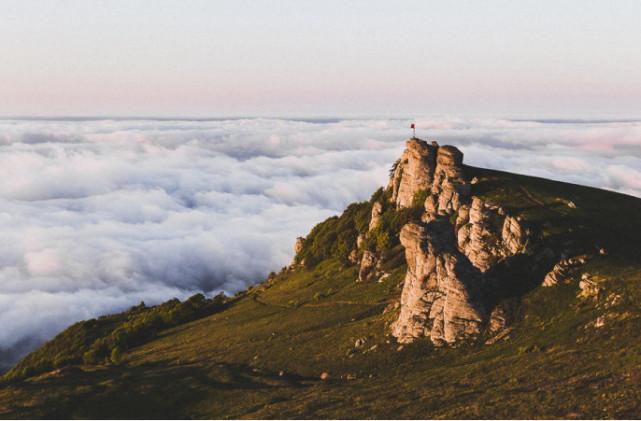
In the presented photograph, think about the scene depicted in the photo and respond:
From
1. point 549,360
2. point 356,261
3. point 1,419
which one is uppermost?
point 549,360

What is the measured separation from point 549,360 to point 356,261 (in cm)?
9533

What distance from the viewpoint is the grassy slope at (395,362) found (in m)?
66.6

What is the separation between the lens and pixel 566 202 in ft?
420

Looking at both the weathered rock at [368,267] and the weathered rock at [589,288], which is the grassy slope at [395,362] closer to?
the weathered rock at [589,288]

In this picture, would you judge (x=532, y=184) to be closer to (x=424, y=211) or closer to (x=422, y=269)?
(x=424, y=211)

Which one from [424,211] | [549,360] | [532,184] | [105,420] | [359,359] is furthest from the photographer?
[424,211]

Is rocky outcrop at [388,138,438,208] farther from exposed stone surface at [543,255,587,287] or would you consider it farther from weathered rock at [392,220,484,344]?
exposed stone surface at [543,255,587,287]

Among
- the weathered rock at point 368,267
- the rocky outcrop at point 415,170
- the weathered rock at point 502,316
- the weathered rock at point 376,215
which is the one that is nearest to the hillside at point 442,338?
the weathered rock at point 502,316

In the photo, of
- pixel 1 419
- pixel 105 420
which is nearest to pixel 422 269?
pixel 105 420

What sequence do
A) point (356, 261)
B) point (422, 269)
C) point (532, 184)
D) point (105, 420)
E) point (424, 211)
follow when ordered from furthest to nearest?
point (356, 261), point (424, 211), point (532, 184), point (422, 269), point (105, 420)

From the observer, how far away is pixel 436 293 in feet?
341

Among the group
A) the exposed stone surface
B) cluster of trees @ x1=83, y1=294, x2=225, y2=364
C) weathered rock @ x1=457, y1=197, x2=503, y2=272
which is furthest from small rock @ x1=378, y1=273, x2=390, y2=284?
cluster of trees @ x1=83, y1=294, x2=225, y2=364

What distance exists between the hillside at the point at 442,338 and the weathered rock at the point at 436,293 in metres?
0.24

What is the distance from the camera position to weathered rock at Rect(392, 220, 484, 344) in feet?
318
